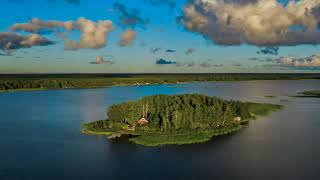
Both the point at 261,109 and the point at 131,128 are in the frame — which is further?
the point at 261,109

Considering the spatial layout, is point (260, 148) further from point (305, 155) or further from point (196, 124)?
point (196, 124)

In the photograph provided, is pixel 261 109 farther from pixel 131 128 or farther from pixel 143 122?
pixel 131 128

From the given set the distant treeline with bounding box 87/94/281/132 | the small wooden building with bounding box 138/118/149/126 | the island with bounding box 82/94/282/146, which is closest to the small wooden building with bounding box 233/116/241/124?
the island with bounding box 82/94/282/146

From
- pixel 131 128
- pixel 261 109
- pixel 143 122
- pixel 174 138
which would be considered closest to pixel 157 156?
pixel 174 138

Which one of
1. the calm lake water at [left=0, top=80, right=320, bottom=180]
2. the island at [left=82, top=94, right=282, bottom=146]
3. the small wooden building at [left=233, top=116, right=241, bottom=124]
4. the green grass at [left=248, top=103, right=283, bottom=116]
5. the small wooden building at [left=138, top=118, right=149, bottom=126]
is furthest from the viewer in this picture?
the green grass at [left=248, top=103, right=283, bottom=116]

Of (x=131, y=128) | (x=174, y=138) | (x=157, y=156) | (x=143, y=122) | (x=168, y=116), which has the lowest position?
(x=157, y=156)

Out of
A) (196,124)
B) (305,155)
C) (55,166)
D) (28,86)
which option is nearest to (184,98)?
(196,124)

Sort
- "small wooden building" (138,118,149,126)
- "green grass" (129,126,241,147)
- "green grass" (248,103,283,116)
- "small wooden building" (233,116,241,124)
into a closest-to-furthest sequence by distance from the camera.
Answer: "green grass" (129,126,241,147) → "small wooden building" (138,118,149,126) → "small wooden building" (233,116,241,124) → "green grass" (248,103,283,116)

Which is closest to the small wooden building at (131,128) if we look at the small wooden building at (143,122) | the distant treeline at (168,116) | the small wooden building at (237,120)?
the distant treeline at (168,116)

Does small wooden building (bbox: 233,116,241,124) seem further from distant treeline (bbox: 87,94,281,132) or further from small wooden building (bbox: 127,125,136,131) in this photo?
small wooden building (bbox: 127,125,136,131)
